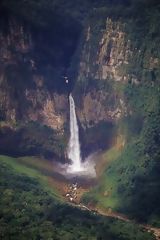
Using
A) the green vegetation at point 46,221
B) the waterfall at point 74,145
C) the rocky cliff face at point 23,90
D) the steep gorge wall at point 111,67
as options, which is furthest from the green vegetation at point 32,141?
the green vegetation at point 46,221

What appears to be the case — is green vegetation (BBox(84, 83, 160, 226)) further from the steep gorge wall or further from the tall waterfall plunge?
the tall waterfall plunge

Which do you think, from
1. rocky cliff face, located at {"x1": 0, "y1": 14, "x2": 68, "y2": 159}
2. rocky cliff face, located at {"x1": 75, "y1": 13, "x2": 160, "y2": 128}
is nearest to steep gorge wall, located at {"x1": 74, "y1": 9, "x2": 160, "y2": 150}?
rocky cliff face, located at {"x1": 75, "y1": 13, "x2": 160, "y2": 128}

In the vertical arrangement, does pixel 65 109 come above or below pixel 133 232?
above

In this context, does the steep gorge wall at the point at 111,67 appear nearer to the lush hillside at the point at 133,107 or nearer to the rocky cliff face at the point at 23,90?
the lush hillside at the point at 133,107

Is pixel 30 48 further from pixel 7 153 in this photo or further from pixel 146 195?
pixel 146 195

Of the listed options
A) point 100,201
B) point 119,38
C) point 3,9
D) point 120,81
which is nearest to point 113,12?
point 119,38

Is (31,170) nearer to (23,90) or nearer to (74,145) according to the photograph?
(74,145)

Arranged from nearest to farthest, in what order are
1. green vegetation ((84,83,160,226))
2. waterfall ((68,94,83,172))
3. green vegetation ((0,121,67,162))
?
green vegetation ((84,83,160,226))
green vegetation ((0,121,67,162))
waterfall ((68,94,83,172))
